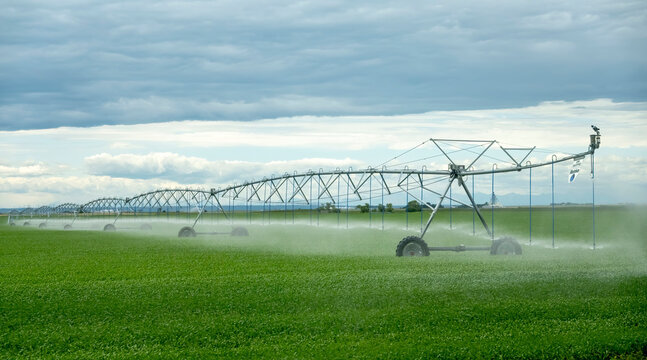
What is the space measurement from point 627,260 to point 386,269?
1179 centimetres

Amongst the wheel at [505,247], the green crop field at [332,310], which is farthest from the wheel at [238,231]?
the wheel at [505,247]

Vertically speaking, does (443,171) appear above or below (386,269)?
above

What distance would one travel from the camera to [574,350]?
15352mm

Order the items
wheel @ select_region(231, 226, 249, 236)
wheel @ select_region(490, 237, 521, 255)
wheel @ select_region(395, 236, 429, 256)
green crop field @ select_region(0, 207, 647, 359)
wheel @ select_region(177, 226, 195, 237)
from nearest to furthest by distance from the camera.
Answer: green crop field @ select_region(0, 207, 647, 359) → wheel @ select_region(395, 236, 429, 256) → wheel @ select_region(490, 237, 521, 255) → wheel @ select_region(177, 226, 195, 237) → wheel @ select_region(231, 226, 249, 236)

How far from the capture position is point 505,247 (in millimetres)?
31234

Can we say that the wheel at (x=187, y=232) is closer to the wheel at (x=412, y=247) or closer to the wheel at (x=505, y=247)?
the wheel at (x=412, y=247)

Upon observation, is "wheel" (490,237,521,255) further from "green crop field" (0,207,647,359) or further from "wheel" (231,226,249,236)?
"wheel" (231,226,249,236)

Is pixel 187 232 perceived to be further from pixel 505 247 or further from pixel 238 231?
pixel 505 247

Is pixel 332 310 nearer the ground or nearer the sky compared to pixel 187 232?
nearer the ground

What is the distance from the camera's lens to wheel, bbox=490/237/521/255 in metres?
31.1

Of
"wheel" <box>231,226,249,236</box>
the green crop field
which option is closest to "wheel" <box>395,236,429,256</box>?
the green crop field

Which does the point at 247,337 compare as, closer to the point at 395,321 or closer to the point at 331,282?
the point at 395,321

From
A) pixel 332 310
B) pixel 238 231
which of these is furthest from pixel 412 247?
pixel 238 231

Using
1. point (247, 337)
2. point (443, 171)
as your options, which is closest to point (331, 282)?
point (247, 337)
